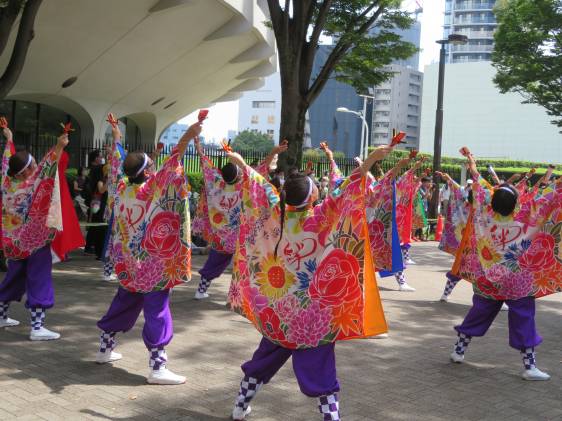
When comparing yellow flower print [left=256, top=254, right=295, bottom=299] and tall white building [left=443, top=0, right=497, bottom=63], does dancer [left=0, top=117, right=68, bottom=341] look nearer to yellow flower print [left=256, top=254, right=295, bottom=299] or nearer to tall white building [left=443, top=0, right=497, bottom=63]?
yellow flower print [left=256, top=254, right=295, bottom=299]

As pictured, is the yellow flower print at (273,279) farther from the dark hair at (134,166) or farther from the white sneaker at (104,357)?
the white sneaker at (104,357)

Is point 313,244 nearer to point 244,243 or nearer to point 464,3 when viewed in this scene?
point 244,243


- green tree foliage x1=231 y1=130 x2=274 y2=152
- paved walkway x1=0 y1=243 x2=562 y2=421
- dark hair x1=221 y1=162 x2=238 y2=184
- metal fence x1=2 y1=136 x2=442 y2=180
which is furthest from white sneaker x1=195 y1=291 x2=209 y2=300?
green tree foliage x1=231 y1=130 x2=274 y2=152

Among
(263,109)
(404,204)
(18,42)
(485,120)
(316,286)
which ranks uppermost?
(263,109)

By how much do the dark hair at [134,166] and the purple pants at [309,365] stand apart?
1854 millimetres

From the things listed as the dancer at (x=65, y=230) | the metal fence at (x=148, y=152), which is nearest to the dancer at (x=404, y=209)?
Result: the dancer at (x=65, y=230)

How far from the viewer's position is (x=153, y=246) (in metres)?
5.56

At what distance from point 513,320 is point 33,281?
14.4ft

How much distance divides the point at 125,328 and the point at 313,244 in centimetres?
214

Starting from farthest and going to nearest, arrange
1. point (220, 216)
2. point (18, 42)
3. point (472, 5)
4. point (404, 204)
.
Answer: point (472, 5) → point (404, 204) → point (18, 42) → point (220, 216)

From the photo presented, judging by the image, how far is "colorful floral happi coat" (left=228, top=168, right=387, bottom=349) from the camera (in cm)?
434

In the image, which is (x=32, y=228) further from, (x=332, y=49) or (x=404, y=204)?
(x=332, y=49)

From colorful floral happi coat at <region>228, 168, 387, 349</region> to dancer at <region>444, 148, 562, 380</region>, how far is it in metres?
2.27

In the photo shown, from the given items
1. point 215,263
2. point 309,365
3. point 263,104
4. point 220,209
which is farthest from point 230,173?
point 263,104
